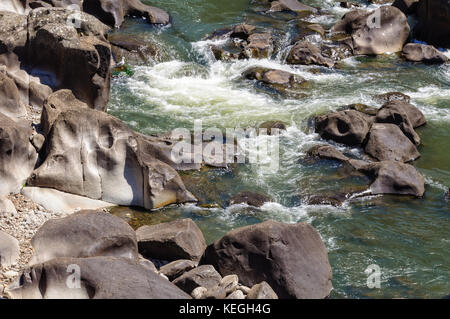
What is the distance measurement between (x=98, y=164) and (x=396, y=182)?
588 cm

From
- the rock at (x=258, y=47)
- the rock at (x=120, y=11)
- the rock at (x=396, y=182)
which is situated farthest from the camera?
the rock at (x=120, y=11)

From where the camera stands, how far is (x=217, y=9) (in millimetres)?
24516

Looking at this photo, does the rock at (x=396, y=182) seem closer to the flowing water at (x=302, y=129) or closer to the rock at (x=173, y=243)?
the flowing water at (x=302, y=129)

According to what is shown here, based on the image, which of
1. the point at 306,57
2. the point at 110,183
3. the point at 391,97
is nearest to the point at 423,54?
the point at 306,57

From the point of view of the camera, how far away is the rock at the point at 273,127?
16.6 m

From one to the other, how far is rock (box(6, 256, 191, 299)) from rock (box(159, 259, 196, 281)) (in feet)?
3.93

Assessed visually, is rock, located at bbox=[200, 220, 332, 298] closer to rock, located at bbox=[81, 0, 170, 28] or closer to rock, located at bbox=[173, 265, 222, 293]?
rock, located at bbox=[173, 265, 222, 293]

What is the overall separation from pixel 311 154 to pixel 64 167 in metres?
5.79

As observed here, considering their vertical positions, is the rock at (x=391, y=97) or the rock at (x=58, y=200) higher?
the rock at (x=58, y=200)

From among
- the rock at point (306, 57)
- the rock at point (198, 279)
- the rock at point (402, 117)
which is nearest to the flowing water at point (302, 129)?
the rock at point (306, 57)

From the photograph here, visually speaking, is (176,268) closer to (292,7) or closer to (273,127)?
(273,127)

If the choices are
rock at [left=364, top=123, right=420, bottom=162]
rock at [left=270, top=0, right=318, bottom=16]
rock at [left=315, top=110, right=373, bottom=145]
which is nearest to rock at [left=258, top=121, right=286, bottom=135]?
rock at [left=315, top=110, right=373, bottom=145]

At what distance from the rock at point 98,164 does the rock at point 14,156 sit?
0.67ft

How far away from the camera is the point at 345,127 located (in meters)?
16.0
